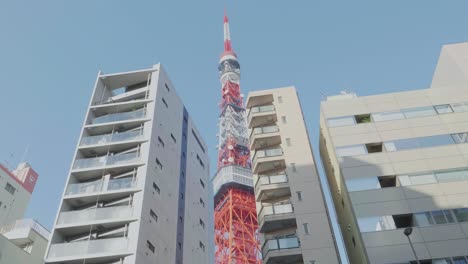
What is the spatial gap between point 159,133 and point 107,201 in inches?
264

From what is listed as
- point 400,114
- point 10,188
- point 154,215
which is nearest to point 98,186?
point 154,215

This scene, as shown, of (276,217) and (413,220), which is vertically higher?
(276,217)

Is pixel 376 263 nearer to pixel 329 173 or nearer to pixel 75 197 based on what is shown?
pixel 329 173

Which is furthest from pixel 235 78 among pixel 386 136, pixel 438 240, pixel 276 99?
pixel 438 240


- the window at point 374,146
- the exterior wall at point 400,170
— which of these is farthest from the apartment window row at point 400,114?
the window at point 374,146

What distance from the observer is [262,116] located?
124 ft

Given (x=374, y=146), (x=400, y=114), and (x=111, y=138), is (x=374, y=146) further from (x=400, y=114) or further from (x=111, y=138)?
(x=111, y=138)

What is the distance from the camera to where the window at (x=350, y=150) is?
88.6 ft

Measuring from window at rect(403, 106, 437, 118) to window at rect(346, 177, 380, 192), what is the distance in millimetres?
6060

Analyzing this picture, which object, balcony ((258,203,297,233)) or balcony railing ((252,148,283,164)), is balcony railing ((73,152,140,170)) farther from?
balcony railing ((252,148,283,164))

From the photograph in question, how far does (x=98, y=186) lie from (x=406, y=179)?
61.9 ft

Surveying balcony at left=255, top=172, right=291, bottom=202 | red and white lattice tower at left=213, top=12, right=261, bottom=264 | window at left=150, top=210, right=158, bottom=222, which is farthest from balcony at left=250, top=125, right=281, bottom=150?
red and white lattice tower at left=213, top=12, right=261, bottom=264

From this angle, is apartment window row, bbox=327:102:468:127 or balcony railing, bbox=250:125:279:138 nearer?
apartment window row, bbox=327:102:468:127

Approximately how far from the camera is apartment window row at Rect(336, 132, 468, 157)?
26906 mm
